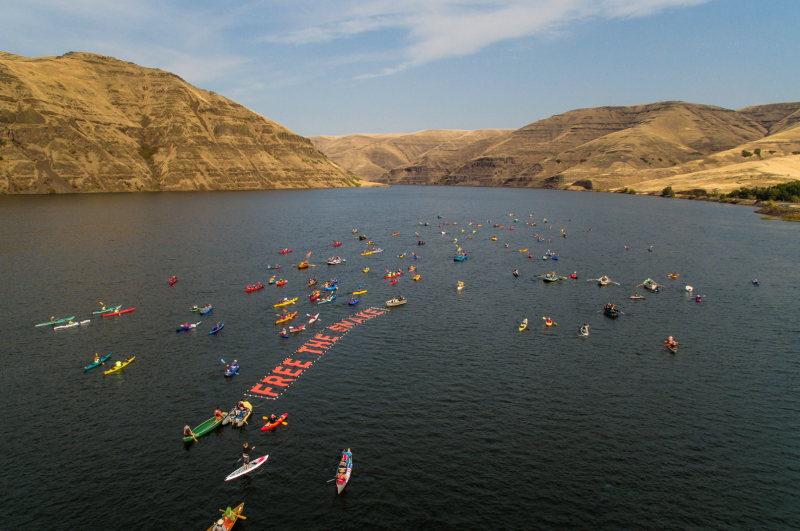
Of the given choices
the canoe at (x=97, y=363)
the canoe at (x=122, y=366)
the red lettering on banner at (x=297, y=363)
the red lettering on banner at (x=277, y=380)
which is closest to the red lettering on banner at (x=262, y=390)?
the red lettering on banner at (x=277, y=380)

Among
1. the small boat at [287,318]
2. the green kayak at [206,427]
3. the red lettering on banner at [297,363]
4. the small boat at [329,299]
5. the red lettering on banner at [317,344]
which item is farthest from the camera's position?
the small boat at [329,299]

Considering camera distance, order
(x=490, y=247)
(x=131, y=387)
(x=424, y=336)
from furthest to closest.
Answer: (x=490, y=247) → (x=424, y=336) → (x=131, y=387)

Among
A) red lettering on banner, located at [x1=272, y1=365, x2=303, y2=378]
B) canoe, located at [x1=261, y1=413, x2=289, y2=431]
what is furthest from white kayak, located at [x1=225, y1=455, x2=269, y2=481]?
red lettering on banner, located at [x1=272, y1=365, x2=303, y2=378]

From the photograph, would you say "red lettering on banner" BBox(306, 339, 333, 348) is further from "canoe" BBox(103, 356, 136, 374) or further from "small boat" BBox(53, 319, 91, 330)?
"small boat" BBox(53, 319, 91, 330)

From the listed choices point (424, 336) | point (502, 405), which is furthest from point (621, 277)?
point (502, 405)

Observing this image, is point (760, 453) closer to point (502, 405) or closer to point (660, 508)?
point (660, 508)

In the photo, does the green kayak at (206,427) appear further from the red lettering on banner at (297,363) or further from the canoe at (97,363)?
the canoe at (97,363)
